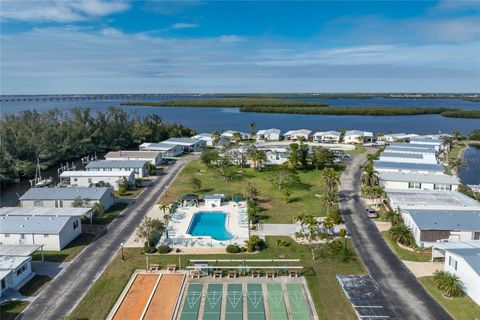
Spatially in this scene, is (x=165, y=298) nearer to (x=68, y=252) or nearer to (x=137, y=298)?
(x=137, y=298)

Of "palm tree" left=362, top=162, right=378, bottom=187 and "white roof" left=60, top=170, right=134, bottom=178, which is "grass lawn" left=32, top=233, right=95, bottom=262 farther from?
"palm tree" left=362, top=162, right=378, bottom=187

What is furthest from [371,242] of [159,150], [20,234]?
[159,150]

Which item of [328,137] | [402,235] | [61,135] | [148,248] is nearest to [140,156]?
[61,135]

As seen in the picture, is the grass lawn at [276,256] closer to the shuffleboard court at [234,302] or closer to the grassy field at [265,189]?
the shuffleboard court at [234,302]

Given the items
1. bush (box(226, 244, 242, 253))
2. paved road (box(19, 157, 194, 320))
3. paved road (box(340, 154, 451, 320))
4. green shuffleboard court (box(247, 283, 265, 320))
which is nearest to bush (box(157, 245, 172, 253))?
paved road (box(19, 157, 194, 320))

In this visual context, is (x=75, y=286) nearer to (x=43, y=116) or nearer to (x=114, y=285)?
(x=114, y=285)

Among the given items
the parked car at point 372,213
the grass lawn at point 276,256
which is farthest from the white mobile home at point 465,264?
the parked car at point 372,213

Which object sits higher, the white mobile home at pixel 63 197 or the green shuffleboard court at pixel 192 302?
the white mobile home at pixel 63 197

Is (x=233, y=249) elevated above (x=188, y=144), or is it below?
below
